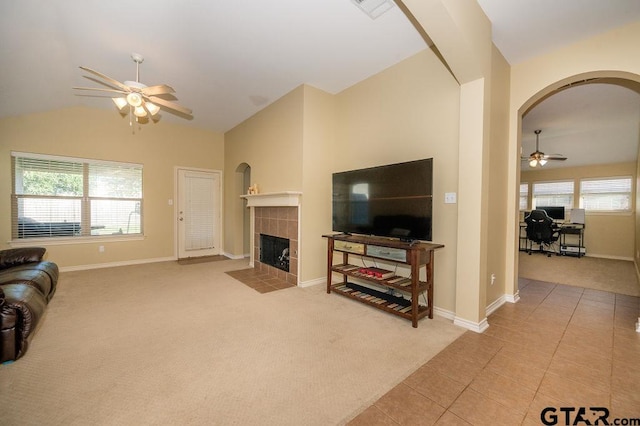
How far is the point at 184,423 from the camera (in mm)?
1355

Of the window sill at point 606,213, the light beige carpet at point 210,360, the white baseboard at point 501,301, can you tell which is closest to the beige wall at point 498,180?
the white baseboard at point 501,301

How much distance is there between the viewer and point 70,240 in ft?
14.9

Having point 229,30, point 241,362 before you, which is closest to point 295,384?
point 241,362

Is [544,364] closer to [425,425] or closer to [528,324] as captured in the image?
[528,324]

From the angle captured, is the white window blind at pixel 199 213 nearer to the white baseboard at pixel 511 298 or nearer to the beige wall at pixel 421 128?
the beige wall at pixel 421 128

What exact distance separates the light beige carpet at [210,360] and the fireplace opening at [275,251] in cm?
96

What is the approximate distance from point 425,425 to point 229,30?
3601 mm

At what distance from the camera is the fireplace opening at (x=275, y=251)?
416 centimetres

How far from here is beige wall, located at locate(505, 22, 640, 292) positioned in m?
2.34

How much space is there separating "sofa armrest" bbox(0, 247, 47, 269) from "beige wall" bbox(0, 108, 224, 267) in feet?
4.97

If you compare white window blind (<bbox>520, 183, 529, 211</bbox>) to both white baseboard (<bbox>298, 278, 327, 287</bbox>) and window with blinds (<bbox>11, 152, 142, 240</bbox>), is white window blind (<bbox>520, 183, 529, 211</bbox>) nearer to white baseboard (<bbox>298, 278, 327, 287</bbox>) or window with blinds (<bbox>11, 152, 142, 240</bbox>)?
white baseboard (<bbox>298, 278, 327, 287</bbox>)

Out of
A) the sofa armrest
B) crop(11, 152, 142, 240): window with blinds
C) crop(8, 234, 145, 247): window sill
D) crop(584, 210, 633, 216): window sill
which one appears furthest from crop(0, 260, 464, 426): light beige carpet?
crop(584, 210, 633, 216): window sill

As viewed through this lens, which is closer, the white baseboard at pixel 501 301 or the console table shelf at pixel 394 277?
the console table shelf at pixel 394 277

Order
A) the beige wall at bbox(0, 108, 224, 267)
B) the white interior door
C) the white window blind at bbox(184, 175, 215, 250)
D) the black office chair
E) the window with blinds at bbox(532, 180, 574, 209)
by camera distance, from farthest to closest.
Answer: the window with blinds at bbox(532, 180, 574, 209) → the black office chair → the white window blind at bbox(184, 175, 215, 250) → the white interior door → the beige wall at bbox(0, 108, 224, 267)
